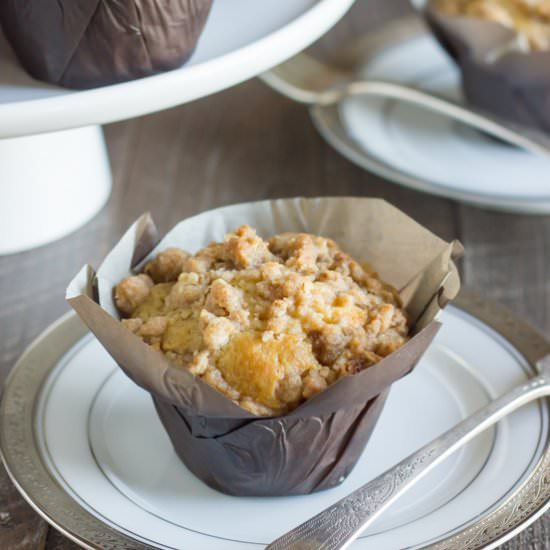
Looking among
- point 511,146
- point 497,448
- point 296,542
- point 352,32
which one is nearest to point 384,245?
point 497,448

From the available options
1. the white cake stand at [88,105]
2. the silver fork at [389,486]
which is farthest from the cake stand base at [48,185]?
the silver fork at [389,486]

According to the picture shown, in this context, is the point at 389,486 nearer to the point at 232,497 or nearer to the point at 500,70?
the point at 232,497

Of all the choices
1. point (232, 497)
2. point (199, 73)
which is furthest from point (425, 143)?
point (232, 497)

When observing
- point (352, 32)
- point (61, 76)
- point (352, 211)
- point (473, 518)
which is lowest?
point (352, 32)

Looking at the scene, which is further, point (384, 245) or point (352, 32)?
point (352, 32)

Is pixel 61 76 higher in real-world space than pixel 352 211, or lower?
higher

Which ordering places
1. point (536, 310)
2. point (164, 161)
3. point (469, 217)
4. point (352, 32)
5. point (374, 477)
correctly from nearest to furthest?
1. point (374, 477)
2. point (536, 310)
3. point (469, 217)
4. point (164, 161)
5. point (352, 32)

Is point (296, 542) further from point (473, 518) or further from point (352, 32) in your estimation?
point (352, 32)
